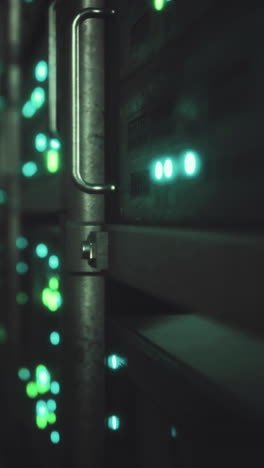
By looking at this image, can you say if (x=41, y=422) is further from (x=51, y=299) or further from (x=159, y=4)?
(x=159, y=4)

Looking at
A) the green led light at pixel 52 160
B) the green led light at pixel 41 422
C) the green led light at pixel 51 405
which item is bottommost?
the green led light at pixel 41 422

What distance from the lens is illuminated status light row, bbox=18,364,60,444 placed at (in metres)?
2.01

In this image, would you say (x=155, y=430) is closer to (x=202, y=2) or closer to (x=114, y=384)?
(x=114, y=384)

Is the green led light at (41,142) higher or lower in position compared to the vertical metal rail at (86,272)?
higher

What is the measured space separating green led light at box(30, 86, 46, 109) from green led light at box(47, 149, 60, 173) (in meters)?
0.25

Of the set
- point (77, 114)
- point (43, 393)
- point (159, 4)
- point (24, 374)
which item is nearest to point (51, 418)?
point (43, 393)

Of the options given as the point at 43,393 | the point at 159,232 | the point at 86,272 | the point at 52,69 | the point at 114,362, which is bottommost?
the point at 43,393

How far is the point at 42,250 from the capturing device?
2.38 m

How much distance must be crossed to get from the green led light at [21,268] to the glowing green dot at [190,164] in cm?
202

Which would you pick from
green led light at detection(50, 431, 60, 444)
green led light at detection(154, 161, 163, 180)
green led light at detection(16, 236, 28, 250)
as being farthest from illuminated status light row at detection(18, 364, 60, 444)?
green led light at detection(154, 161, 163, 180)

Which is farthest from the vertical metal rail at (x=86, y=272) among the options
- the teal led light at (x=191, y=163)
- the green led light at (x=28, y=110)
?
the green led light at (x=28, y=110)

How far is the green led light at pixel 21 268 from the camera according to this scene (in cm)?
291

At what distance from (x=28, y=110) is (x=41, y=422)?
1.37 m

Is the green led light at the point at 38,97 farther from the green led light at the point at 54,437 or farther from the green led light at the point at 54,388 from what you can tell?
the green led light at the point at 54,437
